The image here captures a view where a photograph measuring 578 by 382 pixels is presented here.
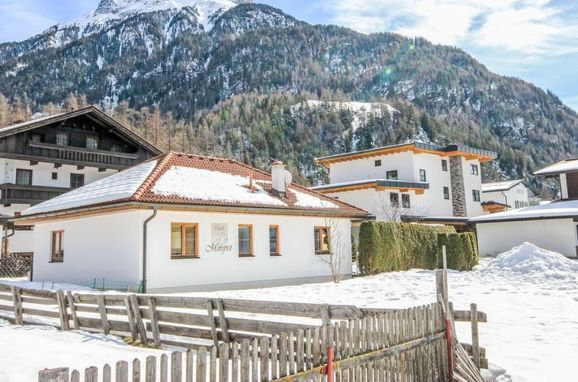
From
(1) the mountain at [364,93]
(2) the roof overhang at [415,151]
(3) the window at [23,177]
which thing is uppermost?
(1) the mountain at [364,93]

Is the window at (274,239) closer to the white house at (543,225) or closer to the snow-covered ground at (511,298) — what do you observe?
the snow-covered ground at (511,298)

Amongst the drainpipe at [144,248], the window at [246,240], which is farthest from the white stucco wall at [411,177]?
the drainpipe at [144,248]

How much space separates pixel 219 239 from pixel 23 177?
23.9m

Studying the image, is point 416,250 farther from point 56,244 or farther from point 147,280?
point 56,244

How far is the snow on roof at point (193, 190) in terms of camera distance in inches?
719

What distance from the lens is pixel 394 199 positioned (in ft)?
140

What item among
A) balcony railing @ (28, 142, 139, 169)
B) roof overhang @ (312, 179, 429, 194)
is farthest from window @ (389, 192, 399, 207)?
balcony railing @ (28, 142, 139, 169)

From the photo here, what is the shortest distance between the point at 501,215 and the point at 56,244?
90.8 ft

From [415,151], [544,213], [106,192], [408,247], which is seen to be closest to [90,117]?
[106,192]

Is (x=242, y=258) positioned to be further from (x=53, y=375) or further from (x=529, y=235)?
(x=529, y=235)

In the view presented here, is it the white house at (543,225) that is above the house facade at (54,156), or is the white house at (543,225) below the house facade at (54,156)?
below

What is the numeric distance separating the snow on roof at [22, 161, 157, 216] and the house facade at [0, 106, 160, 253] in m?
12.7

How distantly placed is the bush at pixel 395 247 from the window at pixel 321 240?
166 centimetres

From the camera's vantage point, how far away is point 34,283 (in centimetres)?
2081
